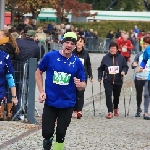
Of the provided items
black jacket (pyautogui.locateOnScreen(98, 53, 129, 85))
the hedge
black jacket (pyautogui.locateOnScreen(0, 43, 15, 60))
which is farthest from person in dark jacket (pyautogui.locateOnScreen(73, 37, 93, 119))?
the hedge

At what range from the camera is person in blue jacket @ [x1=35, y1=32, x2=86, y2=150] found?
29.5 feet

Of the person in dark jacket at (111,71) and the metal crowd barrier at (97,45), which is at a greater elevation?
the person in dark jacket at (111,71)

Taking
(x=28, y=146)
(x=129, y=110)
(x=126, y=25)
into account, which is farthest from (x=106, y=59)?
(x=126, y=25)

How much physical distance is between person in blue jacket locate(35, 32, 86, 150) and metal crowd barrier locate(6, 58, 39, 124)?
13.4 feet

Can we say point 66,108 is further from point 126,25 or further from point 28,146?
point 126,25

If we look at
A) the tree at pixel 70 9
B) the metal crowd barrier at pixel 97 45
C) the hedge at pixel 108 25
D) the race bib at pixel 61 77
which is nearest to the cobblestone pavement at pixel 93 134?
the race bib at pixel 61 77

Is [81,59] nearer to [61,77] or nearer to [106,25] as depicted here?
[61,77]

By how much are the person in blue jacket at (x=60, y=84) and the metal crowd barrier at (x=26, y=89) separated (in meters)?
4.08

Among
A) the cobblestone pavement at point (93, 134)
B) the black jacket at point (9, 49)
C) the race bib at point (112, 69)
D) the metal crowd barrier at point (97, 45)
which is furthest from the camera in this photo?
the metal crowd barrier at point (97, 45)

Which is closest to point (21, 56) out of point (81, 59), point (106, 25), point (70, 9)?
point (81, 59)

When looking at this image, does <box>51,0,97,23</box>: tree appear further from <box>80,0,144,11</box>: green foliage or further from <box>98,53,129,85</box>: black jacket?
<box>98,53,129,85</box>: black jacket

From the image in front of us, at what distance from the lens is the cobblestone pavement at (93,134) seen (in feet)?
35.7

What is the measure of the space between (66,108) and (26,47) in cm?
519

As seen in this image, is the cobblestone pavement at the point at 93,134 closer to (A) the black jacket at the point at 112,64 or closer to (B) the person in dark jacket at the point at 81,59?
(B) the person in dark jacket at the point at 81,59
